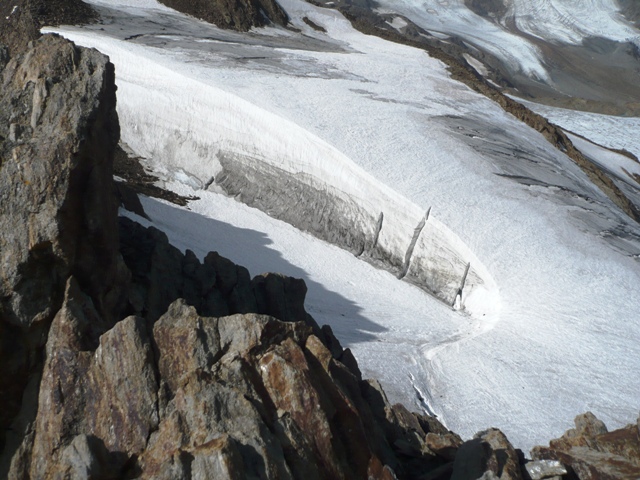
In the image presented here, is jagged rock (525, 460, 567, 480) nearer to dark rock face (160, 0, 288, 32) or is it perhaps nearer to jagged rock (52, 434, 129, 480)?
jagged rock (52, 434, 129, 480)

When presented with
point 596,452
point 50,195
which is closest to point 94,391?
point 50,195

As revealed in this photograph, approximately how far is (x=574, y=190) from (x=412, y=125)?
4.34 m

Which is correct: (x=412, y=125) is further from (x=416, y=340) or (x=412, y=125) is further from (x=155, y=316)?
(x=155, y=316)

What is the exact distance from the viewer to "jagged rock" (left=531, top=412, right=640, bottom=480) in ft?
21.6

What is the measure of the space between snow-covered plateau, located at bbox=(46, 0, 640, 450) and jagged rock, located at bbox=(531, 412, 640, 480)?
2.05 metres

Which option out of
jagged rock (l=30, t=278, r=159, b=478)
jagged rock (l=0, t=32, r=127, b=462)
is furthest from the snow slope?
jagged rock (l=30, t=278, r=159, b=478)

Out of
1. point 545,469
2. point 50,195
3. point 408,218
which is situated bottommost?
point 408,218

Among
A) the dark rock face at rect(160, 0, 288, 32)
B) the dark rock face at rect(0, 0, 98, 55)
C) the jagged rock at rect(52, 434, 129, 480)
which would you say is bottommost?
the jagged rock at rect(52, 434, 129, 480)

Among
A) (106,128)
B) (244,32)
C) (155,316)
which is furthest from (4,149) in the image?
(244,32)

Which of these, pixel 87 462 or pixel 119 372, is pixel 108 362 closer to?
pixel 119 372

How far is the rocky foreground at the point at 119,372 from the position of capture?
17.5ft

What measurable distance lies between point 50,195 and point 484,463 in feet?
14.1

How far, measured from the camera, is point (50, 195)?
630 centimetres

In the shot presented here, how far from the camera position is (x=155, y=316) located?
7879mm
